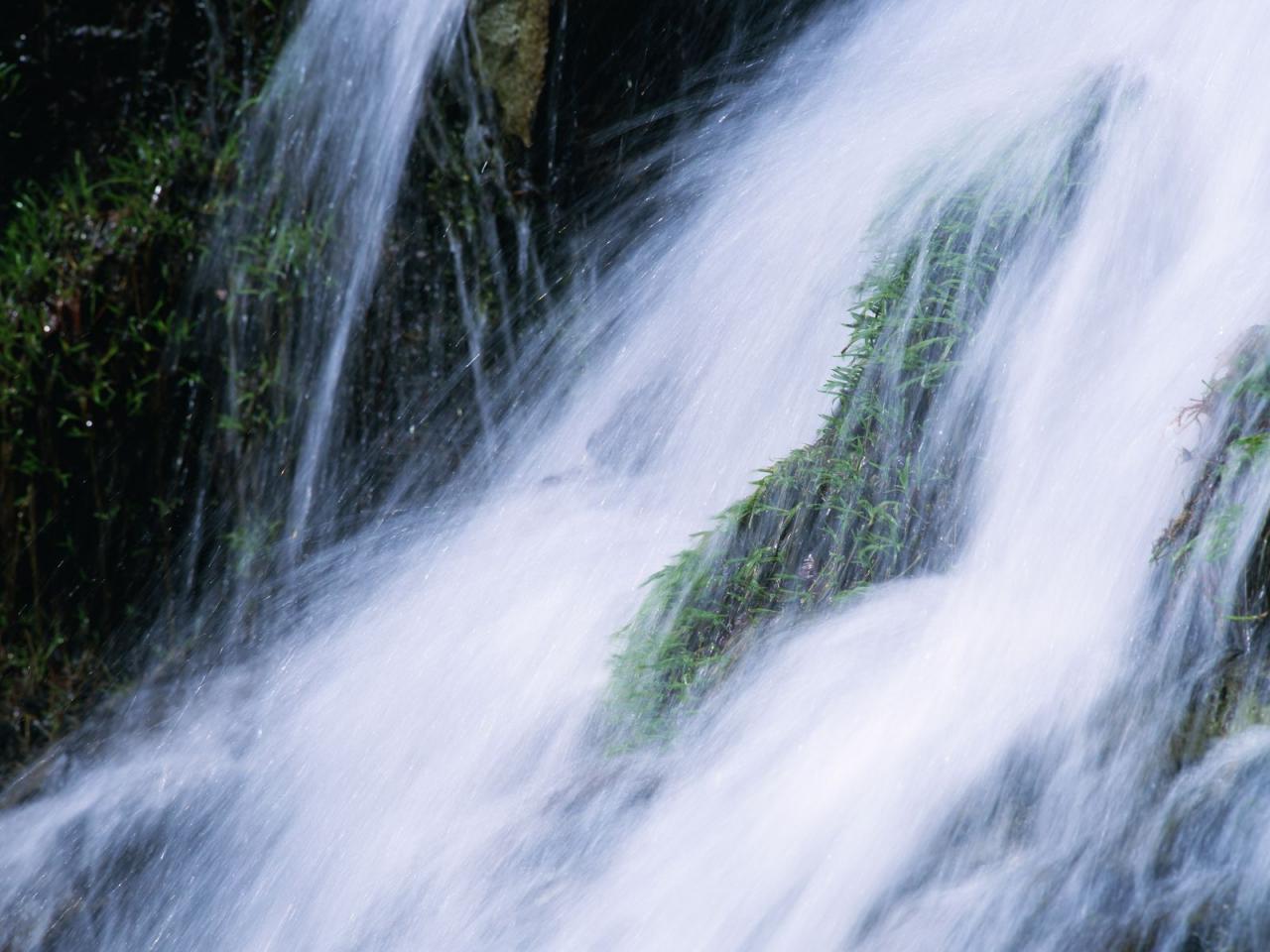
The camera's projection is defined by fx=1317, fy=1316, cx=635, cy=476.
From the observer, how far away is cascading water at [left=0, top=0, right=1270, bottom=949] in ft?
8.22

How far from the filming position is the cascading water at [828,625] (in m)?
2.51

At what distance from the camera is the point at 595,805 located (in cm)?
295

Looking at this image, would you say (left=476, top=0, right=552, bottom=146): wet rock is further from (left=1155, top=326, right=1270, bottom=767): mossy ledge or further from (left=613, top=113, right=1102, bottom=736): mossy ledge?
(left=1155, top=326, right=1270, bottom=767): mossy ledge

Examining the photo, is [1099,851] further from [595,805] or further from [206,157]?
[206,157]

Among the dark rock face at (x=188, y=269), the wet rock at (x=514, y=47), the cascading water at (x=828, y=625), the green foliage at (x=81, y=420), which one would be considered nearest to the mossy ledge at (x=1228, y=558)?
the cascading water at (x=828, y=625)

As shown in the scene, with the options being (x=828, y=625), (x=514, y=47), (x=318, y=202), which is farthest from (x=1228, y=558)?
(x=318, y=202)

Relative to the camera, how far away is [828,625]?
3.00 metres

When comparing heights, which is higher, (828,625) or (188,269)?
(188,269)

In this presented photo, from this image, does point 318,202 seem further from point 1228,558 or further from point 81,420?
point 1228,558

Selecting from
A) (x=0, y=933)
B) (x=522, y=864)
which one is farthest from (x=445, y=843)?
(x=0, y=933)

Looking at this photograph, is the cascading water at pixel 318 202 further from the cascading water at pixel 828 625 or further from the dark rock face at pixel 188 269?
the cascading water at pixel 828 625

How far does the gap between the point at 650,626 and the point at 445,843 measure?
2.33 ft

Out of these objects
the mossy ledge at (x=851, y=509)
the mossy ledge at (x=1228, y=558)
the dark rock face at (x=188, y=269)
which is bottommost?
the mossy ledge at (x=1228, y=558)

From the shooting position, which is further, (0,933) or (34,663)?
(34,663)
